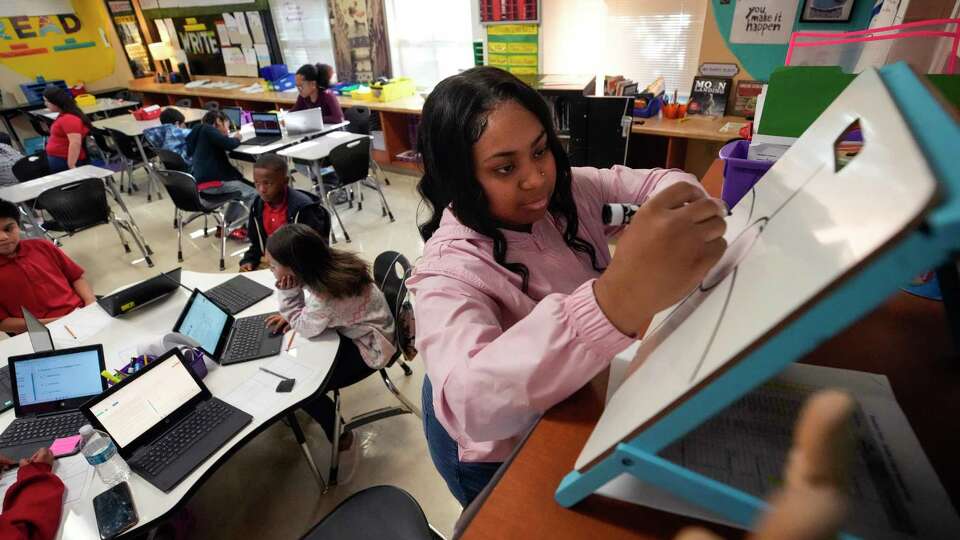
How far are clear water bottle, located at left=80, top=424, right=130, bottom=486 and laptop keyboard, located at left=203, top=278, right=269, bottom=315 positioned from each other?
0.71 m

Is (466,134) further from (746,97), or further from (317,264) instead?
(746,97)

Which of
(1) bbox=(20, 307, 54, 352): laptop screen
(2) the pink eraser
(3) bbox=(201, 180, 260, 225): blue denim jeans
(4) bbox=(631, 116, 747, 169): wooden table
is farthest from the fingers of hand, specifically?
(3) bbox=(201, 180, 260, 225): blue denim jeans

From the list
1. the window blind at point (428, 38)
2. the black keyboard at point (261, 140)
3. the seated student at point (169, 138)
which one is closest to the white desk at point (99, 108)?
the seated student at point (169, 138)

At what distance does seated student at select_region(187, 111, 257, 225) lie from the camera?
400 cm

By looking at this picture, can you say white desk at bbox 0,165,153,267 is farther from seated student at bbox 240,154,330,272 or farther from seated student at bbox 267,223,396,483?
seated student at bbox 267,223,396,483

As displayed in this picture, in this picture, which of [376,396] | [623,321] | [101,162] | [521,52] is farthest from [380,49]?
[623,321]

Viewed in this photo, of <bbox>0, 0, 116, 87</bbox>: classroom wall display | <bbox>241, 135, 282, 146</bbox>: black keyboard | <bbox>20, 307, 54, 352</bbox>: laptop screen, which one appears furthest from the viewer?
<bbox>0, 0, 116, 87</bbox>: classroom wall display

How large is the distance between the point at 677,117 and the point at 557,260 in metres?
3.38

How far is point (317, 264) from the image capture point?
6.24 ft

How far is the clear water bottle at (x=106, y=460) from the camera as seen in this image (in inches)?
52.1

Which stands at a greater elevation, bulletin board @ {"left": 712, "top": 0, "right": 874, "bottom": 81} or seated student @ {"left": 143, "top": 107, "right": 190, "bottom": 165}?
bulletin board @ {"left": 712, "top": 0, "right": 874, "bottom": 81}

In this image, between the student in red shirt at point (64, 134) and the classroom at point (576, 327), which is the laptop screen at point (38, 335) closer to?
the classroom at point (576, 327)

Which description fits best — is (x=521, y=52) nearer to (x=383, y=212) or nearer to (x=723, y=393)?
(x=383, y=212)

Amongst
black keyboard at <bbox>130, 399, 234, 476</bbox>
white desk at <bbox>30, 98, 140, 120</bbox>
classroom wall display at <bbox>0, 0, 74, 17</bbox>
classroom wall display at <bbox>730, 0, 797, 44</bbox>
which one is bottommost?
black keyboard at <bbox>130, 399, 234, 476</bbox>
